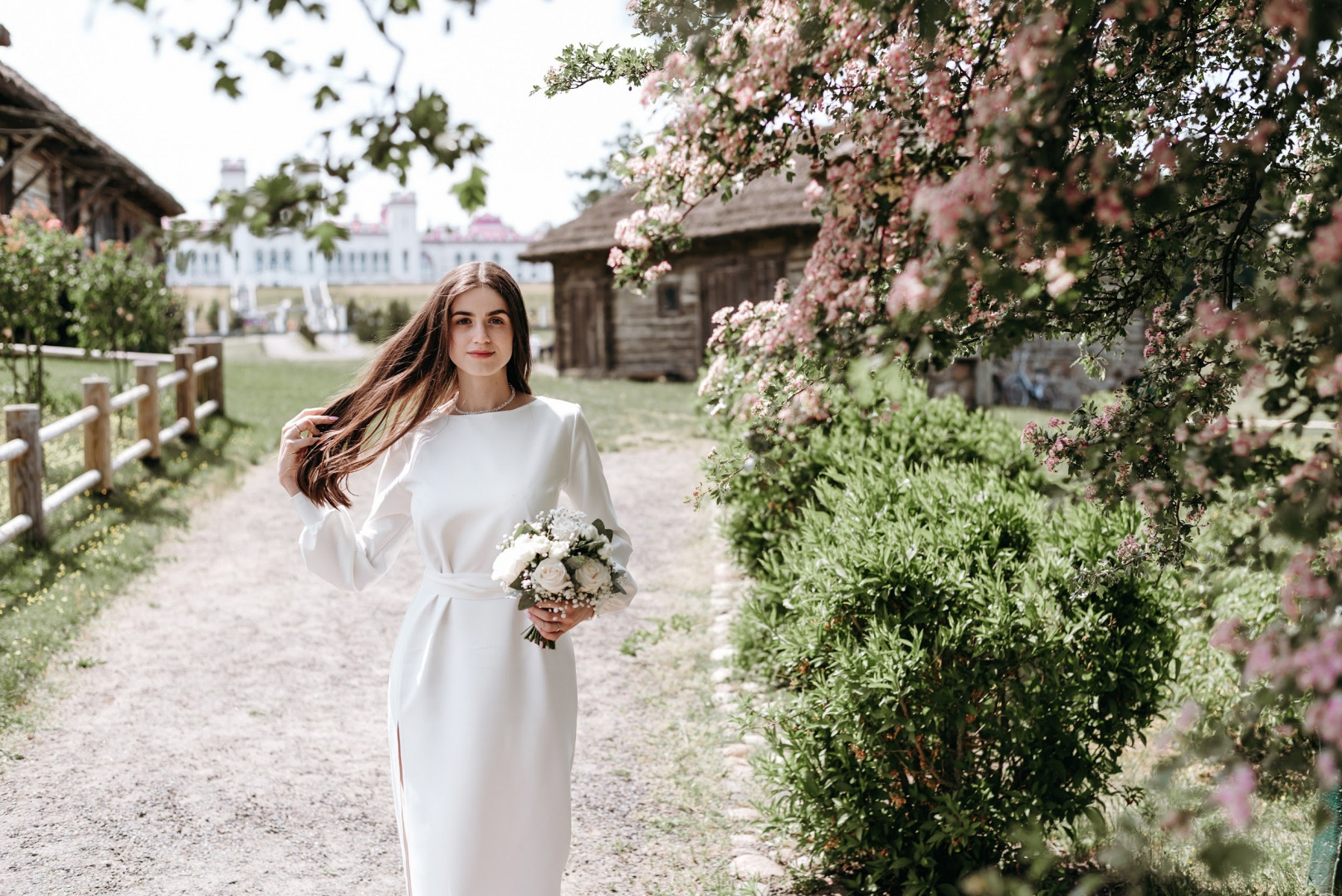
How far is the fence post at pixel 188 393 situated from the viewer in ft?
39.7

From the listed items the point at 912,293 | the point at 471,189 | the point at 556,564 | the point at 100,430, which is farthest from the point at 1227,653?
the point at 100,430

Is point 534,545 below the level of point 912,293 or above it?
below

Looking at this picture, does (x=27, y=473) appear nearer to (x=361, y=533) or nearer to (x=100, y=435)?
(x=100, y=435)

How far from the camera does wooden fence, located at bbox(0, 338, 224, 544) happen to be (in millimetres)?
7742

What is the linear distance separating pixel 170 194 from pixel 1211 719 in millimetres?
25464

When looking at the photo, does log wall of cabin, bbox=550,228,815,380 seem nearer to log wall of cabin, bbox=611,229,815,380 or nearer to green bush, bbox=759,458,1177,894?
log wall of cabin, bbox=611,229,815,380

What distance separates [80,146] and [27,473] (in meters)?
12.3

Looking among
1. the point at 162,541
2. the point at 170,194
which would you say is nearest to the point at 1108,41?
the point at 162,541

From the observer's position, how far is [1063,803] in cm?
370

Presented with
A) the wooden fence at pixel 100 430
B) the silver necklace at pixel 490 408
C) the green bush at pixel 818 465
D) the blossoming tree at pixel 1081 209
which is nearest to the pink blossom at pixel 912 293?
the blossoming tree at pixel 1081 209

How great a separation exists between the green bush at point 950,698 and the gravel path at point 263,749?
73 centimetres

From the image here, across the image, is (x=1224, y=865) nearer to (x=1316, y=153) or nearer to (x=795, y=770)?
(x=1316, y=153)

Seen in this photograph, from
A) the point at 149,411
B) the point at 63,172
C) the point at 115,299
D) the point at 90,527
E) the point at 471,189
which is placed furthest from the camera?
the point at 63,172

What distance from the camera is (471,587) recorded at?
10.3 ft
